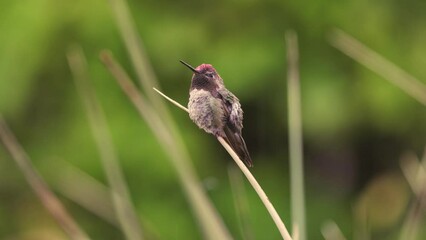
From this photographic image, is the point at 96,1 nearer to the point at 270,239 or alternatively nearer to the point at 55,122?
the point at 55,122

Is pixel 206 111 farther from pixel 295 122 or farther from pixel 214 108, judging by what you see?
pixel 295 122

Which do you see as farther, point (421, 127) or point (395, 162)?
point (395, 162)

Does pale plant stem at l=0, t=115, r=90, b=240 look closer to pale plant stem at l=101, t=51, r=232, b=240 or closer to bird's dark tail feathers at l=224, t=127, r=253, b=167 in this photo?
pale plant stem at l=101, t=51, r=232, b=240


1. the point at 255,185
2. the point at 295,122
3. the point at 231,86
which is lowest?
the point at 255,185

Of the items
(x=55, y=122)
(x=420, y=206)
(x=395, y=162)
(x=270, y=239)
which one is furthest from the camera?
(x=395, y=162)

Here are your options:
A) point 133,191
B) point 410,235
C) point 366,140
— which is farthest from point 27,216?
point 410,235

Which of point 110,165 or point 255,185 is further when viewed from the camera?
point 110,165

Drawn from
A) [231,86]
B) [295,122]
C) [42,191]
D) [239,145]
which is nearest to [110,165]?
[42,191]
